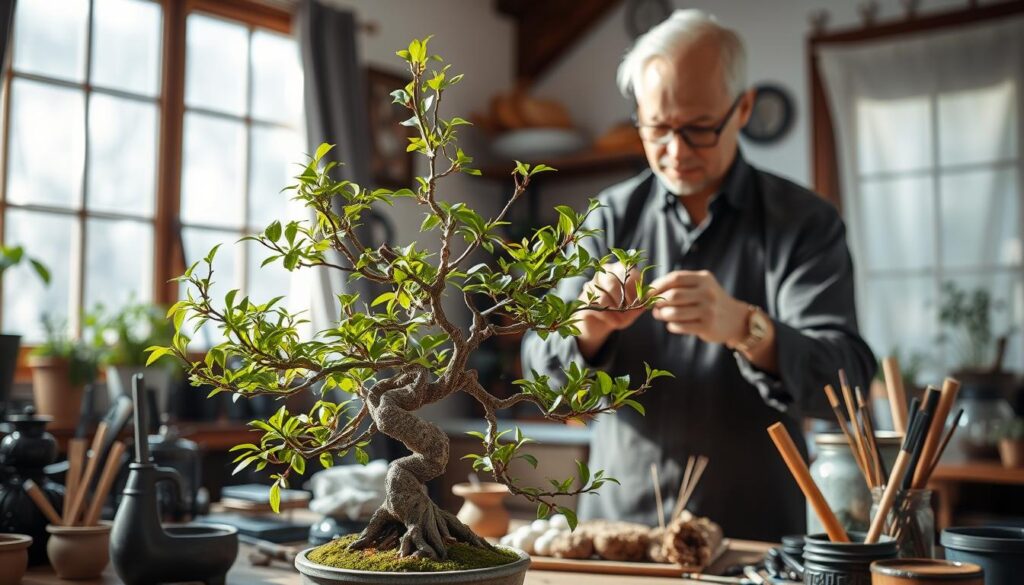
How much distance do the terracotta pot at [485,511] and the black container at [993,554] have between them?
0.75m

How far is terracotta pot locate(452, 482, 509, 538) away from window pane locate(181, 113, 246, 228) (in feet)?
8.57

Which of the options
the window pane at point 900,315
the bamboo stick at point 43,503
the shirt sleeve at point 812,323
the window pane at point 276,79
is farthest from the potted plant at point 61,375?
the window pane at point 900,315

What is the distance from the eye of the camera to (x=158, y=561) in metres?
1.23

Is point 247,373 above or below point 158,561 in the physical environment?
above

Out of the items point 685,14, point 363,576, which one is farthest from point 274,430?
point 685,14

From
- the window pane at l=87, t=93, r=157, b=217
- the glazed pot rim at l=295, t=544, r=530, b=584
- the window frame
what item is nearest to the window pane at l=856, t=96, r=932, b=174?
the window frame

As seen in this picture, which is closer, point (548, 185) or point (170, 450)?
point (170, 450)

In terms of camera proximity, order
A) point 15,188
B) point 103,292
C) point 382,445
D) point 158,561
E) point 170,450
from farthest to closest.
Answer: point 382,445, point 103,292, point 15,188, point 170,450, point 158,561

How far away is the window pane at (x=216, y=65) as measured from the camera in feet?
13.0

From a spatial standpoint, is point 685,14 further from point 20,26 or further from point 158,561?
point 20,26

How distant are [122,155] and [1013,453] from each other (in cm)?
336

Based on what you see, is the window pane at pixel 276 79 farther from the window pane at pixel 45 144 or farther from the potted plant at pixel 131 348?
the potted plant at pixel 131 348

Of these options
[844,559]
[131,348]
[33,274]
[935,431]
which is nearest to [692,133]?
[935,431]

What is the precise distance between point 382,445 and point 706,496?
93.0 inches
